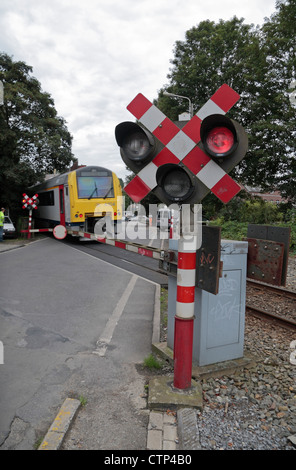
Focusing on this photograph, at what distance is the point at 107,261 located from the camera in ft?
36.6

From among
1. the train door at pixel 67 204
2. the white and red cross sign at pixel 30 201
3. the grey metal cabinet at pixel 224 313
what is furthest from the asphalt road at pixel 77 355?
the white and red cross sign at pixel 30 201

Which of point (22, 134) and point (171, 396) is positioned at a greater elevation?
point (22, 134)

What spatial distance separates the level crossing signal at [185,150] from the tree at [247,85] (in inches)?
567

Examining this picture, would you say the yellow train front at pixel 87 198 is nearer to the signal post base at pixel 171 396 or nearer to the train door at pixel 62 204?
the train door at pixel 62 204

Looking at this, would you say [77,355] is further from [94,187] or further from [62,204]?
[62,204]

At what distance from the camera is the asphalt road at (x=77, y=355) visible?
9.04ft

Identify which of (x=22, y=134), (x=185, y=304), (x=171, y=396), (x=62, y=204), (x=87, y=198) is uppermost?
(x=22, y=134)

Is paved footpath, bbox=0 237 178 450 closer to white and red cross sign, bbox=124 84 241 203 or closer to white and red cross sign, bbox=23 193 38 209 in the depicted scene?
white and red cross sign, bbox=124 84 241 203

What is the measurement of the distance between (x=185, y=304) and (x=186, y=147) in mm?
1375

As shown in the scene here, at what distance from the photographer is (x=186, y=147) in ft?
8.68

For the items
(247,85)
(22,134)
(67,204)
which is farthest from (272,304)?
(22,134)

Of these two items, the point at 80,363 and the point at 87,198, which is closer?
the point at 80,363
